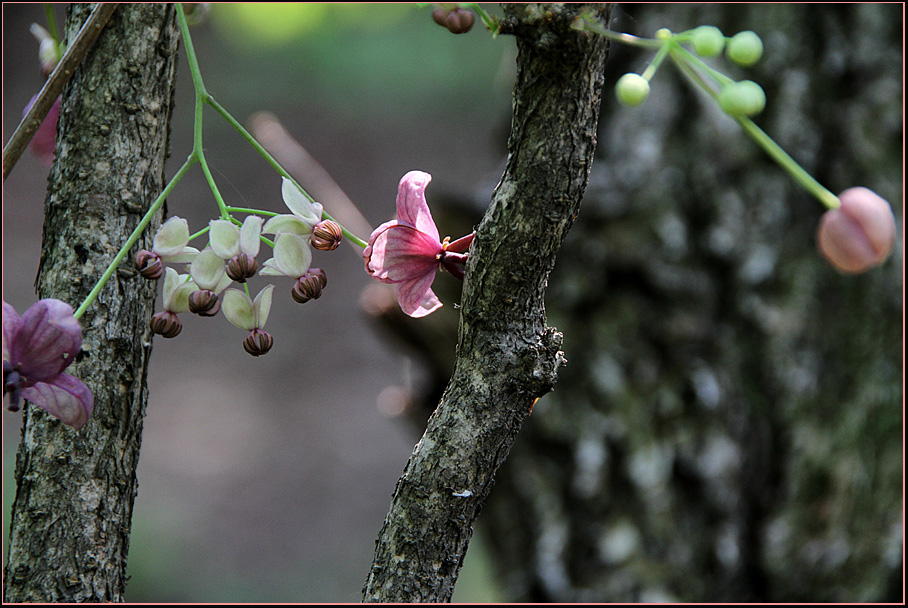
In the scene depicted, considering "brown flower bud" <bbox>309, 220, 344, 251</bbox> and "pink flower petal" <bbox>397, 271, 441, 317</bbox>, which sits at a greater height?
"brown flower bud" <bbox>309, 220, 344, 251</bbox>

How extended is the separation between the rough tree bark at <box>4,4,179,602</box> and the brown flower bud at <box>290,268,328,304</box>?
12 cm

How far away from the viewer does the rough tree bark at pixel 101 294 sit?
357 mm

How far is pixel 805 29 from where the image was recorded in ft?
3.39

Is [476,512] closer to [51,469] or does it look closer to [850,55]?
[51,469]

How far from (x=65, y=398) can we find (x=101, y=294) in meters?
0.09

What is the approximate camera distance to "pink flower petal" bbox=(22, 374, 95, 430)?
0.29 meters

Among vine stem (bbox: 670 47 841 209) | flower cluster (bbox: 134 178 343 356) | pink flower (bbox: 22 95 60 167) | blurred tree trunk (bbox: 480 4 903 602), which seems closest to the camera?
vine stem (bbox: 670 47 841 209)

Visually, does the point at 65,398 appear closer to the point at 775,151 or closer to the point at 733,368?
the point at 775,151

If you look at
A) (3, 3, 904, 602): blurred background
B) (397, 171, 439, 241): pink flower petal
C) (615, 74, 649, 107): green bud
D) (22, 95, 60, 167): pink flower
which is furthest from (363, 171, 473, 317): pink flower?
(3, 3, 904, 602): blurred background

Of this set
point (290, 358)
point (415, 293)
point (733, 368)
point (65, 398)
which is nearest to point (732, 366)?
point (733, 368)

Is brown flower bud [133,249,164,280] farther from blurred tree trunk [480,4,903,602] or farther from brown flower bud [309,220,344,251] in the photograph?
blurred tree trunk [480,4,903,602]

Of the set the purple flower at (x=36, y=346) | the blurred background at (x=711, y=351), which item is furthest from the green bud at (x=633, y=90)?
the blurred background at (x=711, y=351)

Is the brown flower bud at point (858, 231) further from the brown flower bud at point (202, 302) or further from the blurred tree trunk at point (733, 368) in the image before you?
the blurred tree trunk at point (733, 368)

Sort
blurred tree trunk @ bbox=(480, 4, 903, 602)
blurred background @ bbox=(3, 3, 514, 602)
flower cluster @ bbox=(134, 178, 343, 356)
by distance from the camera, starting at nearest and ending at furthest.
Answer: flower cluster @ bbox=(134, 178, 343, 356), blurred tree trunk @ bbox=(480, 4, 903, 602), blurred background @ bbox=(3, 3, 514, 602)
